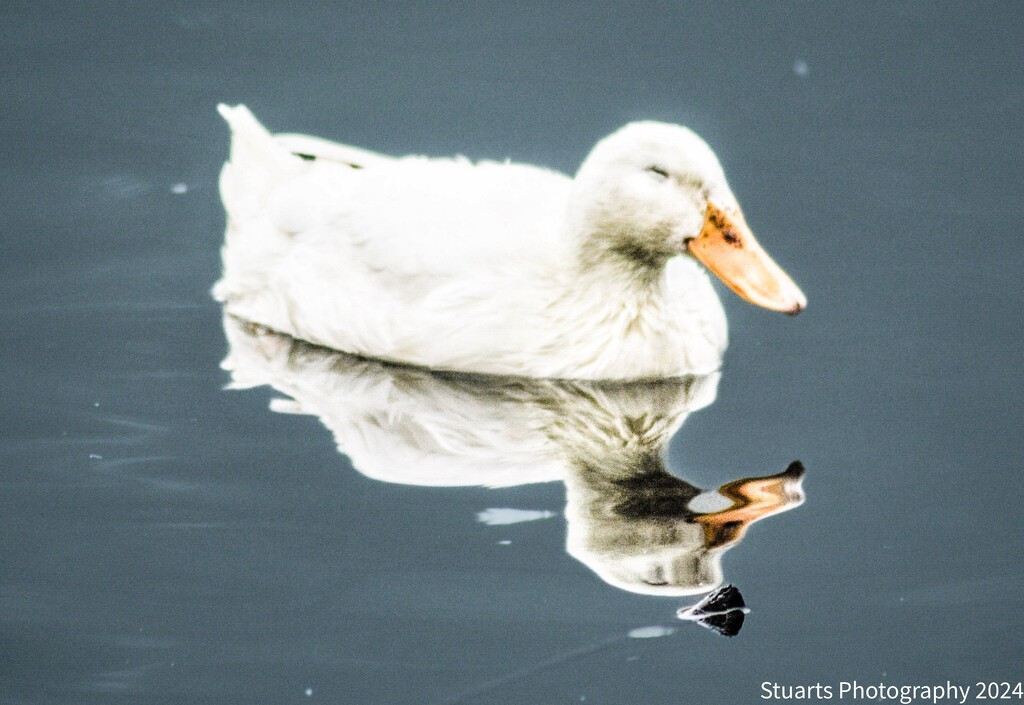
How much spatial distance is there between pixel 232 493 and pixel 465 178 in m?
1.80

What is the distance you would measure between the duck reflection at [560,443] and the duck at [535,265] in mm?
116

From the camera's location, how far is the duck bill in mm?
6926

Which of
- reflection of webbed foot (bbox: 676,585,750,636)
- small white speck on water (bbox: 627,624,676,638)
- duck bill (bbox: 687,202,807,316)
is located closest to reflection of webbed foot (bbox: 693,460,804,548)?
reflection of webbed foot (bbox: 676,585,750,636)

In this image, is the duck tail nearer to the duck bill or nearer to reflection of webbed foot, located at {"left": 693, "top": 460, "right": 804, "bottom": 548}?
the duck bill

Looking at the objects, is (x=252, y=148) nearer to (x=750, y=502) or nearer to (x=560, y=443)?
(x=560, y=443)

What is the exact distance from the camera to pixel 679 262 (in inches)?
300

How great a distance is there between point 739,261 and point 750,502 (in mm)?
1116

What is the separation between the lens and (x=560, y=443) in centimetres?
675

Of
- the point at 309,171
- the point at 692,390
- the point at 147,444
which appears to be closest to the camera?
the point at 147,444

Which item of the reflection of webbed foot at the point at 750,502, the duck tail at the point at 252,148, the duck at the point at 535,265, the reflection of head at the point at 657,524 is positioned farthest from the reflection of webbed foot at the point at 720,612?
the duck tail at the point at 252,148

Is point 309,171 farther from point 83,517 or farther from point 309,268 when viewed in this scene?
point 83,517

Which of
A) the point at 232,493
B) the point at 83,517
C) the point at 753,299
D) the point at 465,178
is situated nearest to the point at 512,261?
the point at 465,178

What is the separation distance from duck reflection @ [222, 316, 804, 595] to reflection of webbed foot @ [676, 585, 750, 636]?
59 mm

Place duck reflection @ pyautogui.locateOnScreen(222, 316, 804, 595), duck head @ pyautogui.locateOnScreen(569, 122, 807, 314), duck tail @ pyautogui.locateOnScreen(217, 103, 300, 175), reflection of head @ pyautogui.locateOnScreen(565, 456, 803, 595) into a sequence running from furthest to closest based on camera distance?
duck tail @ pyautogui.locateOnScreen(217, 103, 300, 175), duck head @ pyautogui.locateOnScreen(569, 122, 807, 314), duck reflection @ pyautogui.locateOnScreen(222, 316, 804, 595), reflection of head @ pyautogui.locateOnScreen(565, 456, 803, 595)
